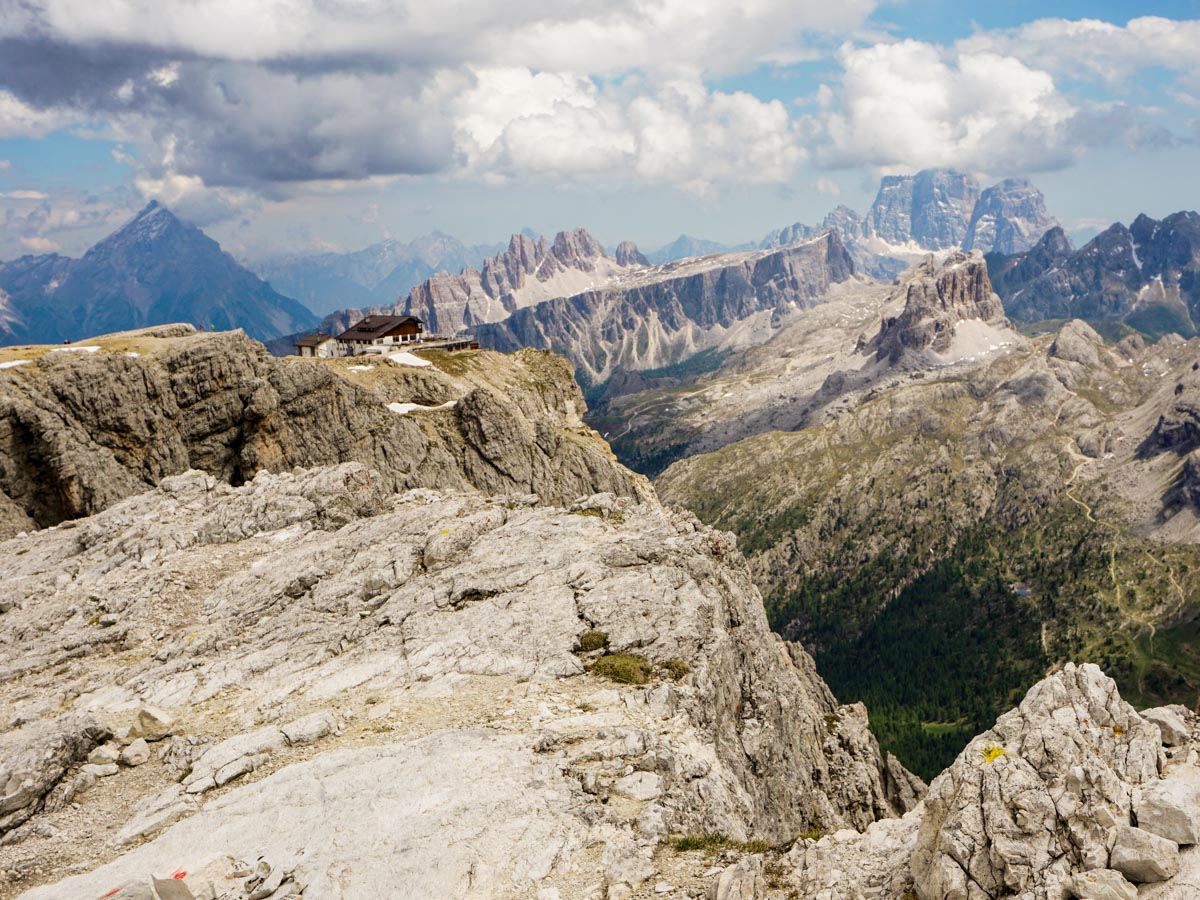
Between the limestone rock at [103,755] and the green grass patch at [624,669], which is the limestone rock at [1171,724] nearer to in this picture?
the green grass patch at [624,669]

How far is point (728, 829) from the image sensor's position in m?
24.6

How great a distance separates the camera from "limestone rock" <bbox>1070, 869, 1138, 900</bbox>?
14.3 metres

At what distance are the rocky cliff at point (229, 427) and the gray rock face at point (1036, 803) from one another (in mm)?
68246

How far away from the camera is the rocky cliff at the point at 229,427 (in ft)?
214

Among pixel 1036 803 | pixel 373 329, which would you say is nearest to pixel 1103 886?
pixel 1036 803

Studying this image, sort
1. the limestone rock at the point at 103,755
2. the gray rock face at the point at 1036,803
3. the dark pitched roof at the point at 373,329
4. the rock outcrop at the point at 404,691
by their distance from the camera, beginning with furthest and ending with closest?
the dark pitched roof at the point at 373,329 < the limestone rock at the point at 103,755 < the rock outcrop at the point at 404,691 < the gray rock face at the point at 1036,803

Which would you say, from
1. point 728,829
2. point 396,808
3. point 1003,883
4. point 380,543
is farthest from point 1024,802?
point 380,543

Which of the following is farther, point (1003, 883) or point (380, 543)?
point (380, 543)

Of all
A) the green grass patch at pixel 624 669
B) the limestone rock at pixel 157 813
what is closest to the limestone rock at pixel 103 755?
the limestone rock at pixel 157 813

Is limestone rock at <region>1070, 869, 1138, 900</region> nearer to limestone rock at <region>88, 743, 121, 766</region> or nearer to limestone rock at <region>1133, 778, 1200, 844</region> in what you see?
limestone rock at <region>1133, 778, 1200, 844</region>

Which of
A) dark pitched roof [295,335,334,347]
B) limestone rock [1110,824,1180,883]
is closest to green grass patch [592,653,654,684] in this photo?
limestone rock [1110,824,1180,883]

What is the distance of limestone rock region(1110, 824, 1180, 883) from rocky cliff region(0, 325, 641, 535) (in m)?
71.7

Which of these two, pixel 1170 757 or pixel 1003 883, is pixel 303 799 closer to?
pixel 1003 883

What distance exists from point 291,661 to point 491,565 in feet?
35.5
